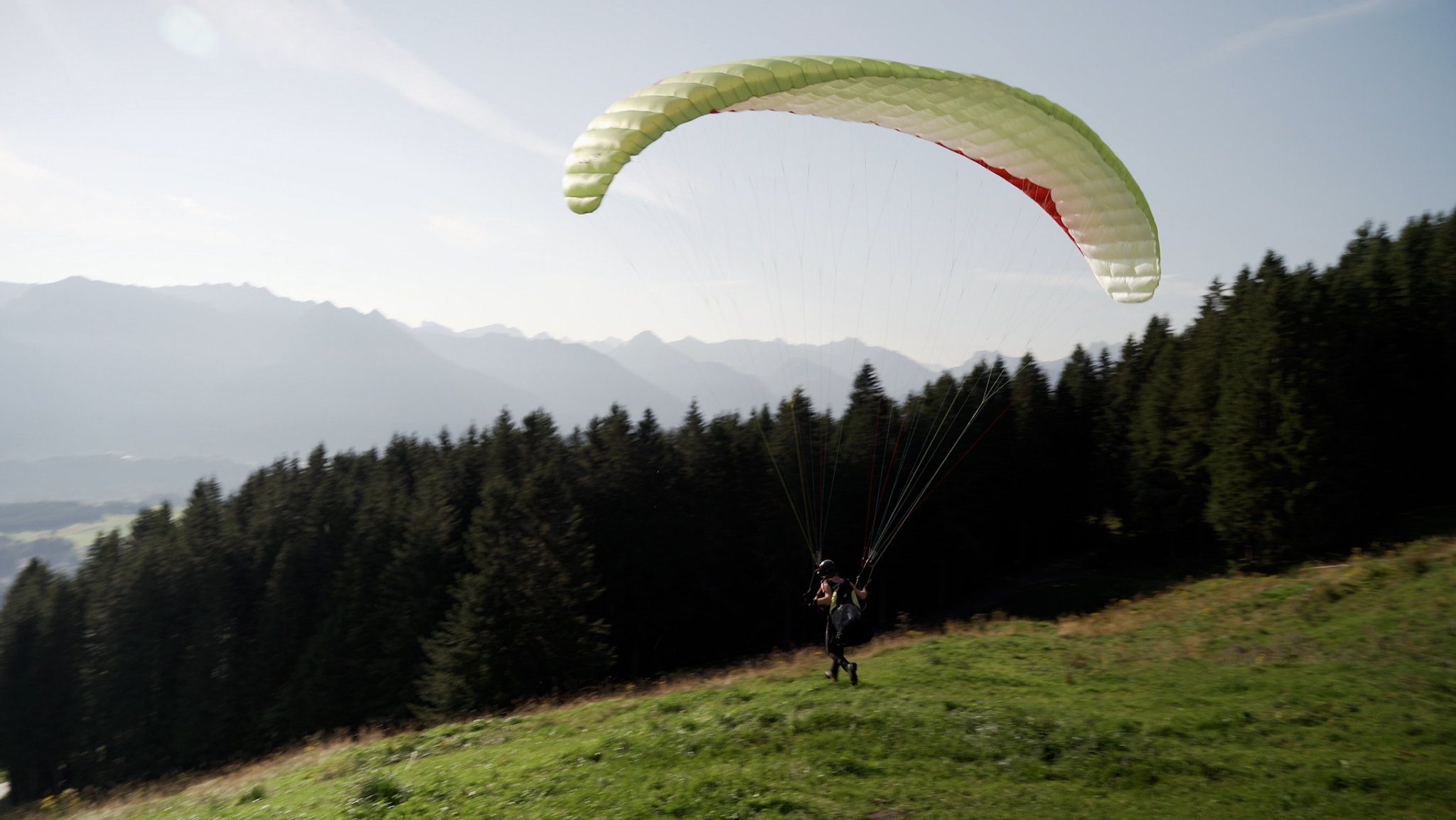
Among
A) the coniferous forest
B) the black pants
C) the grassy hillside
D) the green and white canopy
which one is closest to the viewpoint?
the grassy hillside

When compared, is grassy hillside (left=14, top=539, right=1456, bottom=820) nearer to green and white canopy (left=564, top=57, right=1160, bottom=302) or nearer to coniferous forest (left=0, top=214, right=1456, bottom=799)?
green and white canopy (left=564, top=57, right=1160, bottom=302)

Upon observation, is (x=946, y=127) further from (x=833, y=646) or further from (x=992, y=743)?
(x=992, y=743)

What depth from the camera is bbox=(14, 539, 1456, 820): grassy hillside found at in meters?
8.91

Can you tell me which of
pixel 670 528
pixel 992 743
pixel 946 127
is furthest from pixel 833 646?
pixel 670 528

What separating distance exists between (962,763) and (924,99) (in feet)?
27.5

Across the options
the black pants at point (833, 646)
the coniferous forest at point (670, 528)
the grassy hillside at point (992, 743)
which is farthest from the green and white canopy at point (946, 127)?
the coniferous forest at point (670, 528)

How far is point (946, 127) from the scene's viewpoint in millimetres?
11422

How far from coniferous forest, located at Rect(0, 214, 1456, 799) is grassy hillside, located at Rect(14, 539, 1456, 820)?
44.5 feet

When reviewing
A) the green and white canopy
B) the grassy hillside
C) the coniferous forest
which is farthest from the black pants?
the coniferous forest

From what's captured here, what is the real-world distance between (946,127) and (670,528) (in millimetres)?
28937

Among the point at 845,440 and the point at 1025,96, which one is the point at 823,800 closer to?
the point at 1025,96

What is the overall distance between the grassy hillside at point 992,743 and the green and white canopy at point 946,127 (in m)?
6.14

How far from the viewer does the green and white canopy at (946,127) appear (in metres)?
9.29

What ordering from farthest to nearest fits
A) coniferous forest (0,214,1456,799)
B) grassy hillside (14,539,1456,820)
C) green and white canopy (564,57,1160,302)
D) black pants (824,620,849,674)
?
coniferous forest (0,214,1456,799) < black pants (824,620,849,674) < green and white canopy (564,57,1160,302) < grassy hillside (14,539,1456,820)
